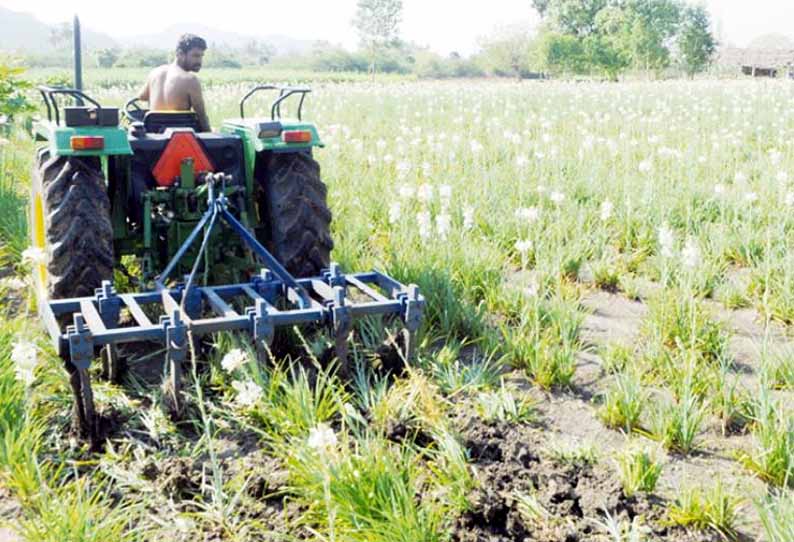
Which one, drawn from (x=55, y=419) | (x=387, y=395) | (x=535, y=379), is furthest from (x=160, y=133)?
(x=535, y=379)

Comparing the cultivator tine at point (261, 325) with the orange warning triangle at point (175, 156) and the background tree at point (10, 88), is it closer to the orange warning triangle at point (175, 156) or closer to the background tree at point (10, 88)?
the orange warning triangle at point (175, 156)

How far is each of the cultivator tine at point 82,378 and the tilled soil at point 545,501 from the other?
1.57 meters

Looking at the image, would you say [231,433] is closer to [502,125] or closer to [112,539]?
[112,539]

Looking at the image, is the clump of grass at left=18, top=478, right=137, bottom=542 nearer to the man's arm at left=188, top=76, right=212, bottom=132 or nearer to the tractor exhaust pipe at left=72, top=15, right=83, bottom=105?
the man's arm at left=188, top=76, right=212, bottom=132

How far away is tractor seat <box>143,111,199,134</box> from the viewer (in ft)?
16.3

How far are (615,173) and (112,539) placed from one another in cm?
664

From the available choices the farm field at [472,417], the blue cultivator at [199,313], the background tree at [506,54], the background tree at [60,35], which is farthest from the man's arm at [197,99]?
the background tree at [60,35]

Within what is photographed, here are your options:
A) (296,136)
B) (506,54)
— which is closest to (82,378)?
(296,136)

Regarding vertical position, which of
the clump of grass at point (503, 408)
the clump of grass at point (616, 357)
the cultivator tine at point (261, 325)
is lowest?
the clump of grass at point (503, 408)

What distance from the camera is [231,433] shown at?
3680 mm

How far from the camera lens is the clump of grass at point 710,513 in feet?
9.49

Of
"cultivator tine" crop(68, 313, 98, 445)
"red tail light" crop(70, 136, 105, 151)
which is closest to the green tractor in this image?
"red tail light" crop(70, 136, 105, 151)

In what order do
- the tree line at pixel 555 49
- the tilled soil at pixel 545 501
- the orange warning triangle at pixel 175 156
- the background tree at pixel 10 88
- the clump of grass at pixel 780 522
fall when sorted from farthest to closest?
the tree line at pixel 555 49, the background tree at pixel 10 88, the orange warning triangle at pixel 175 156, the tilled soil at pixel 545 501, the clump of grass at pixel 780 522

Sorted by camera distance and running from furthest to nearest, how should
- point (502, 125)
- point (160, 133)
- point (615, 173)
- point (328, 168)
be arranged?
point (502, 125)
point (328, 168)
point (615, 173)
point (160, 133)
